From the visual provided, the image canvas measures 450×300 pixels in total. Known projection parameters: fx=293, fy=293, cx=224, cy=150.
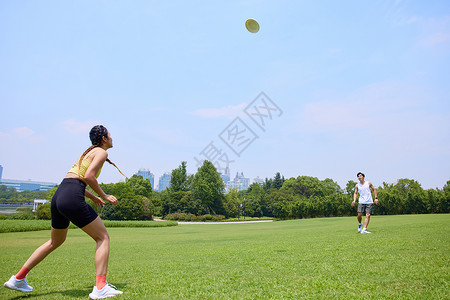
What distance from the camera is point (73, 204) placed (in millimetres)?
3979

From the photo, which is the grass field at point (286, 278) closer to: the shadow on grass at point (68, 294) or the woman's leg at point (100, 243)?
the shadow on grass at point (68, 294)

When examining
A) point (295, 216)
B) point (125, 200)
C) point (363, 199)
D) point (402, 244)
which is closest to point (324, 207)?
point (295, 216)

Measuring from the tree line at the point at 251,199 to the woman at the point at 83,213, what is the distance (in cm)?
4859

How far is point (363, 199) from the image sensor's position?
445 inches

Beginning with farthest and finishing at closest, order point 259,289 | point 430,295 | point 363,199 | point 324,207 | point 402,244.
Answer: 1. point 324,207
2. point 363,199
3. point 402,244
4. point 259,289
5. point 430,295

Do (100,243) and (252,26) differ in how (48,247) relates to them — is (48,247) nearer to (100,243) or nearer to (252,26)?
(100,243)

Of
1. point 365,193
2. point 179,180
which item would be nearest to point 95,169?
point 365,193

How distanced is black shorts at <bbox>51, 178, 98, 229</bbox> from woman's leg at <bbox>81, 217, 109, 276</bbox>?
0.10 metres

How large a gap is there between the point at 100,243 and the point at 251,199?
93262mm

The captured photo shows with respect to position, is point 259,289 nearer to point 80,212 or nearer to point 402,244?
point 80,212

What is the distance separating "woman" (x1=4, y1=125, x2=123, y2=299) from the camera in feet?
13.0

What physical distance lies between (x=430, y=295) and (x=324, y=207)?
176ft

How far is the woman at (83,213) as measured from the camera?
3.97 metres

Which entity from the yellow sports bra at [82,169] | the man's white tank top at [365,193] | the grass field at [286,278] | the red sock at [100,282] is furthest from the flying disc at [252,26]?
the red sock at [100,282]
